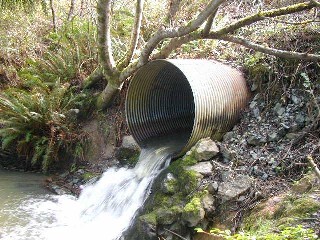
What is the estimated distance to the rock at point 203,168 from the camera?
523 centimetres

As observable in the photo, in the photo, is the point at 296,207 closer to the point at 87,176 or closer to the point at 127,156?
the point at 127,156

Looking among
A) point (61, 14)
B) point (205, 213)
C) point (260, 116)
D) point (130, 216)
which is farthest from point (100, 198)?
point (61, 14)

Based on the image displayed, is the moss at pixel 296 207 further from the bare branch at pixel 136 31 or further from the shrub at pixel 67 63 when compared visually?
the shrub at pixel 67 63

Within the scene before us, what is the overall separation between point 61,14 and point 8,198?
684 cm

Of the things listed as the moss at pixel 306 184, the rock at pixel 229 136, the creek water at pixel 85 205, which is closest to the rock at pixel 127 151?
the creek water at pixel 85 205

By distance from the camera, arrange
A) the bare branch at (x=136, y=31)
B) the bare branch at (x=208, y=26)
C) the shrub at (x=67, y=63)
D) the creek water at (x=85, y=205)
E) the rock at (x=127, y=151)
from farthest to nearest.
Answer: the shrub at (x=67, y=63), the rock at (x=127, y=151), the bare branch at (x=136, y=31), the bare branch at (x=208, y=26), the creek water at (x=85, y=205)

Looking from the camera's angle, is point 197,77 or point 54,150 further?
point 54,150

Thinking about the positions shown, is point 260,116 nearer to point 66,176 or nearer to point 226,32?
point 226,32

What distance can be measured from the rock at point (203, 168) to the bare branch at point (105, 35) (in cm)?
269

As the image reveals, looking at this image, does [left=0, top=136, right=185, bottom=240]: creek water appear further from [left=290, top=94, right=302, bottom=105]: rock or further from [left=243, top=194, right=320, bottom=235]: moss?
[left=290, top=94, right=302, bottom=105]: rock

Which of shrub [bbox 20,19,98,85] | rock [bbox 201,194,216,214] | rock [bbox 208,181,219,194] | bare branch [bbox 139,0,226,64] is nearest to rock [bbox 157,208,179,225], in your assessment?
rock [bbox 201,194,216,214]

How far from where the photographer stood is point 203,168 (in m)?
5.29

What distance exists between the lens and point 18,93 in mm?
7617

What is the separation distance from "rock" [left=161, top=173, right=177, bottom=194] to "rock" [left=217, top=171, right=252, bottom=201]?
692mm
